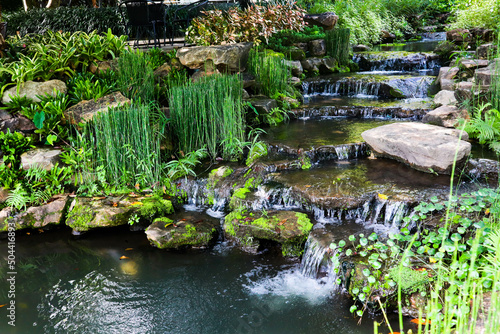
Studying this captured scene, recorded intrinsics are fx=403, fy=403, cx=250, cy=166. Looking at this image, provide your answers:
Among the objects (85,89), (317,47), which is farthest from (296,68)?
(85,89)

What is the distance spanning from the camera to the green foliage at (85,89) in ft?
17.7

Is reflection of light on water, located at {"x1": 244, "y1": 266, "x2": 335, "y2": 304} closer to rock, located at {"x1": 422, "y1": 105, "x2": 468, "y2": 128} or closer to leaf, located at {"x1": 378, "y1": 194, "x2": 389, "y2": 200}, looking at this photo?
leaf, located at {"x1": 378, "y1": 194, "x2": 389, "y2": 200}

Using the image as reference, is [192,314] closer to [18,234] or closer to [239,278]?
[239,278]

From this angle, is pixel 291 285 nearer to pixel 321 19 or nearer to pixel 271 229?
pixel 271 229

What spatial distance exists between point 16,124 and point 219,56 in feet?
9.61

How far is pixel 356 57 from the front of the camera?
10.5 meters

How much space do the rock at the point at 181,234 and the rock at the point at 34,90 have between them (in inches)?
98.4

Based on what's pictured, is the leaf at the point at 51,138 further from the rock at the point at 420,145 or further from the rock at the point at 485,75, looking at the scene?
the rock at the point at 485,75

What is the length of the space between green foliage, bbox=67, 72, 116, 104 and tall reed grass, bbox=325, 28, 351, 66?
609 cm

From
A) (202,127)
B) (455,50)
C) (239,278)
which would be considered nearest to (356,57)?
(455,50)

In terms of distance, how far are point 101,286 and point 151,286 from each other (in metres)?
0.45

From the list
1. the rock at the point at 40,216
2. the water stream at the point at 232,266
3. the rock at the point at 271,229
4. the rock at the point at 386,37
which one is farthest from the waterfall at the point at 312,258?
the rock at the point at 386,37

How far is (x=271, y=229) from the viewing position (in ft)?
12.5

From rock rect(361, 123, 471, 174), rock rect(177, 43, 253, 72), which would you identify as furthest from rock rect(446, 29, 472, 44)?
rock rect(177, 43, 253, 72)
